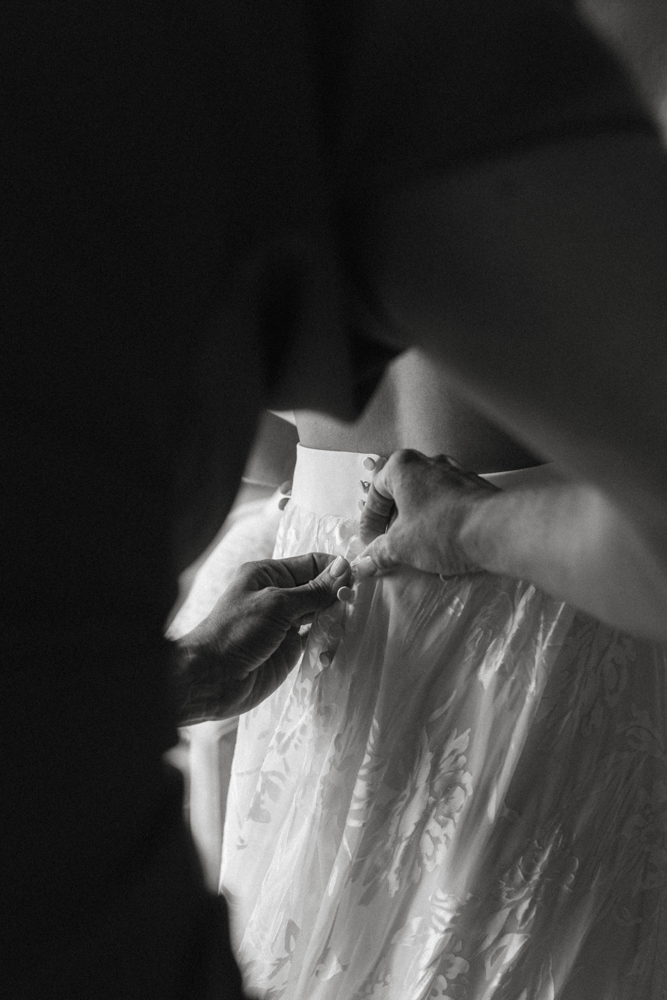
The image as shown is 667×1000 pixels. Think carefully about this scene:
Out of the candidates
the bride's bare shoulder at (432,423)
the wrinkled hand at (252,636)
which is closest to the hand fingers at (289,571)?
the wrinkled hand at (252,636)

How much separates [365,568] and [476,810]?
25cm

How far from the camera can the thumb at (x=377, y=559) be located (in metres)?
0.90

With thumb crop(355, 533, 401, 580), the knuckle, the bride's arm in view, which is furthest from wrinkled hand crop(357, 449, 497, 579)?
the bride's arm

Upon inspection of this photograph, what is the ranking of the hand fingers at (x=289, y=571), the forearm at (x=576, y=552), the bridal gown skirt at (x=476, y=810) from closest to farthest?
the forearm at (x=576, y=552)
the bridal gown skirt at (x=476, y=810)
the hand fingers at (x=289, y=571)

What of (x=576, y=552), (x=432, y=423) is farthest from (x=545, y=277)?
(x=432, y=423)

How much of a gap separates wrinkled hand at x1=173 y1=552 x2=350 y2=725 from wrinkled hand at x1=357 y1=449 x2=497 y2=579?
0.06 metres

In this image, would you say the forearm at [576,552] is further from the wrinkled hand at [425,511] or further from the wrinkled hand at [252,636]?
the wrinkled hand at [252,636]

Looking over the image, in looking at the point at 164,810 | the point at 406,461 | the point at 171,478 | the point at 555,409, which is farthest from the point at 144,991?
the point at 406,461

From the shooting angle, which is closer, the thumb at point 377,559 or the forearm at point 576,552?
the forearm at point 576,552

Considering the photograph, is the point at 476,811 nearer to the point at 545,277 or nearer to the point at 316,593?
the point at 316,593

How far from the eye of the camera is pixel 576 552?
0.73 meters

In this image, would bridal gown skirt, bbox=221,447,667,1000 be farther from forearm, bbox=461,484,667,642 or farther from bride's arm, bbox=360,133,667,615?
bride's arm, bbox=360,133,667,615

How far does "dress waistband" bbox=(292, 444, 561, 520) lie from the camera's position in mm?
891

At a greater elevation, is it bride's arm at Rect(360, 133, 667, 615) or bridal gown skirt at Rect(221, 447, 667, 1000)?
bride's arm at Rect(360, 133, 667, 615)
